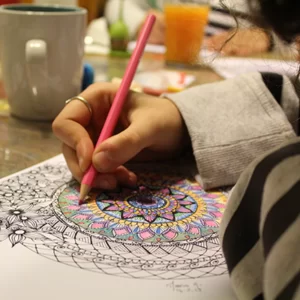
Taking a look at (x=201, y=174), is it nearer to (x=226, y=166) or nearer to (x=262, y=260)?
(x=226, y=166)

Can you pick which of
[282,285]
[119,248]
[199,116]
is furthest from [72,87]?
[282,285]

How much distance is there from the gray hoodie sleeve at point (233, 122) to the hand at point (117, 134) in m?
0.02

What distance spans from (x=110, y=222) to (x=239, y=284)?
0.12 metres

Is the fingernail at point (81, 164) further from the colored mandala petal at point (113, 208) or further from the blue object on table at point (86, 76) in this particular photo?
the blue object on table at point (86, 76)

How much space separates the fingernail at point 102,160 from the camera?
14.3 inches

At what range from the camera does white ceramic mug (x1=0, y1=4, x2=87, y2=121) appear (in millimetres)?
537

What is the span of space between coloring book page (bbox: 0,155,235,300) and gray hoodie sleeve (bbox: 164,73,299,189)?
0.09 feet

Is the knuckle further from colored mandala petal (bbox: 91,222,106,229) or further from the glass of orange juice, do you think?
the glass of orange juice

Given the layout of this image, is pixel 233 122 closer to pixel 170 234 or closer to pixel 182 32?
pixel 170 234

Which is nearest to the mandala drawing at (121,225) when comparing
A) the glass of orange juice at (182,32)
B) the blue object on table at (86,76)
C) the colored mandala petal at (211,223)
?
the colored mandala petal at (211,223)

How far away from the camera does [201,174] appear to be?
407 mm

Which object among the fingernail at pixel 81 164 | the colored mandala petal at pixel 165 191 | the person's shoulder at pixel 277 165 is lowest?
the colored mandala petal at pixel 165 191

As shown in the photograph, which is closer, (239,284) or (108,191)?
(239,284)
